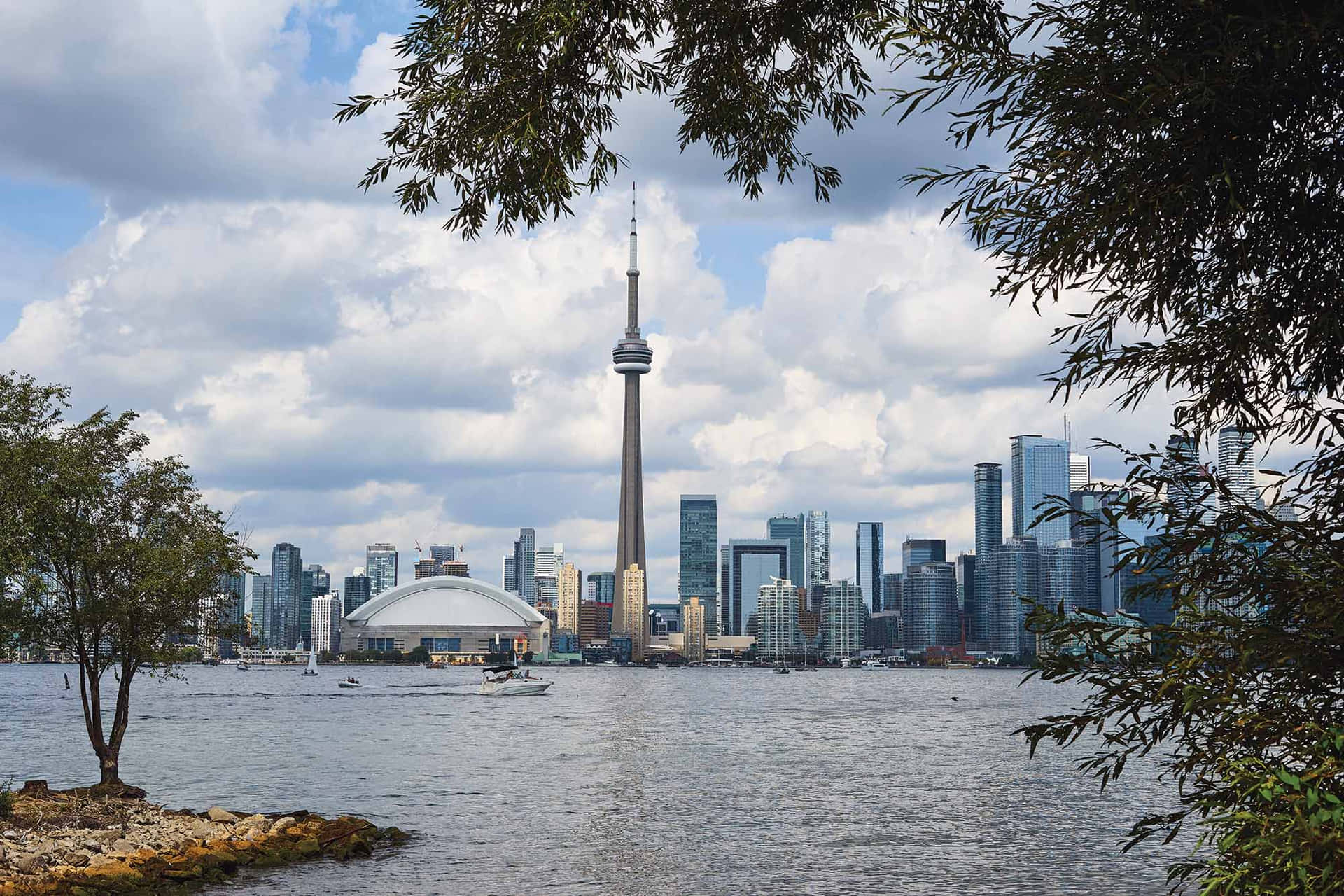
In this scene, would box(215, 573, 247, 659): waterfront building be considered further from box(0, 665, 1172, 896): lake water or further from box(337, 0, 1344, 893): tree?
box(337, 0, 1344, 893): tree

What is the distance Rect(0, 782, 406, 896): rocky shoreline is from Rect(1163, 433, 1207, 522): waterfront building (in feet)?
72.6

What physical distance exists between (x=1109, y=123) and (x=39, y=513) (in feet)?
97.6

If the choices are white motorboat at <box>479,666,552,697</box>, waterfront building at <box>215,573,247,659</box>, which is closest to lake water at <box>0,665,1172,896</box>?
waterfront building at <box>215,573,247,659</box>

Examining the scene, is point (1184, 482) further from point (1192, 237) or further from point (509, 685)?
point (509, 685)

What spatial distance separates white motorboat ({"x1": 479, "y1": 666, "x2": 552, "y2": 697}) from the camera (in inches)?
5930

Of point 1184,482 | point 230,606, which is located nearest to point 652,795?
point 230,606

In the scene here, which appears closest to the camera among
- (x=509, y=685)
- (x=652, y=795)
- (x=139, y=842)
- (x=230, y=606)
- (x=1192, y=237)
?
(x=1192, y=237)

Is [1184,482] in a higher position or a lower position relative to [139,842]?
higher

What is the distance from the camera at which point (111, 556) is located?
109 feet

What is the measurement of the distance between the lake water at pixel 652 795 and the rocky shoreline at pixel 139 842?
3.81ft

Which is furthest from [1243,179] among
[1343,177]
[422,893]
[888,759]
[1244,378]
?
[888,759]

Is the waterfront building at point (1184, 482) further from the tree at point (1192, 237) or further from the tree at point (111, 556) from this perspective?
the tree at point (111, 556)

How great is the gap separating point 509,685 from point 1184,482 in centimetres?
14612

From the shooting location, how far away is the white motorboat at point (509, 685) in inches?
5930
